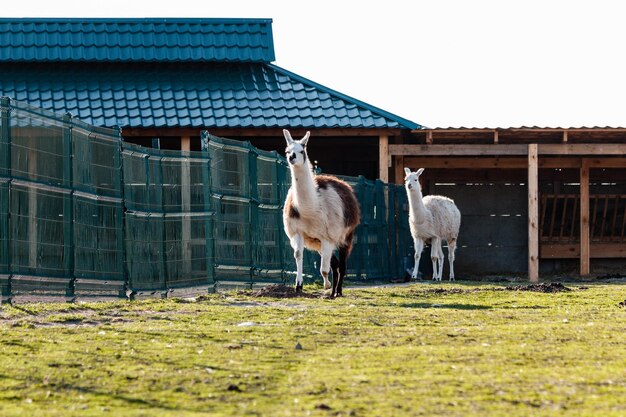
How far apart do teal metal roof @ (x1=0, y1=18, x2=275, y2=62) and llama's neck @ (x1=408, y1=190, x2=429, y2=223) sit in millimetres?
6230

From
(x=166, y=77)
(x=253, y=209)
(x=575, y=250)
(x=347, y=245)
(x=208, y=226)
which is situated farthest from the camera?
(x=575, y=250)

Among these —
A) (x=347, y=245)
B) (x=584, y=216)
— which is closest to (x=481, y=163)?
(x=584, y=216)

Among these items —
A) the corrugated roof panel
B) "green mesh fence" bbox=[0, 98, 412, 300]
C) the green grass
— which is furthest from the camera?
the corrugated roof panel

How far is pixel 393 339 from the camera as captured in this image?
9.94 m

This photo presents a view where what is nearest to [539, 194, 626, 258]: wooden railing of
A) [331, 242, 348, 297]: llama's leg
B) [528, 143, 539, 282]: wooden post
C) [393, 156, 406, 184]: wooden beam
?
[393, 156, 406, 184]: wooden beam

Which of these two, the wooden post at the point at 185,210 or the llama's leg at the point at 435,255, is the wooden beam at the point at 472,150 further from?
the wooden post at the point at 185,210

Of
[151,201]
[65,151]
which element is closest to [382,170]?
[151,201]

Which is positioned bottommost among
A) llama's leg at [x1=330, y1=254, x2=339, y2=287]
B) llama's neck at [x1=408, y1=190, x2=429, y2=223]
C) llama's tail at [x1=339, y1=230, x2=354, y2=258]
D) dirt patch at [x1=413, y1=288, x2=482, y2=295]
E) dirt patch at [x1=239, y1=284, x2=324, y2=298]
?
dirt patch at [x1=413, y1=288, x2=482, y2=295]

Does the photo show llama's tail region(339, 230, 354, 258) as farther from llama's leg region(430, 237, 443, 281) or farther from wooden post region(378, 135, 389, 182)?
wooden post region(378, 135, 389, 182)

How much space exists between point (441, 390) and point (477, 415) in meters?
0.80

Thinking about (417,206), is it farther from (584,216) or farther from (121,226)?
(121,226)

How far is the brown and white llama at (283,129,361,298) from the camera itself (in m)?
15.7

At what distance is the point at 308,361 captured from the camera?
8.49m

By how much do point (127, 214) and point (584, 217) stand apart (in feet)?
47.2
